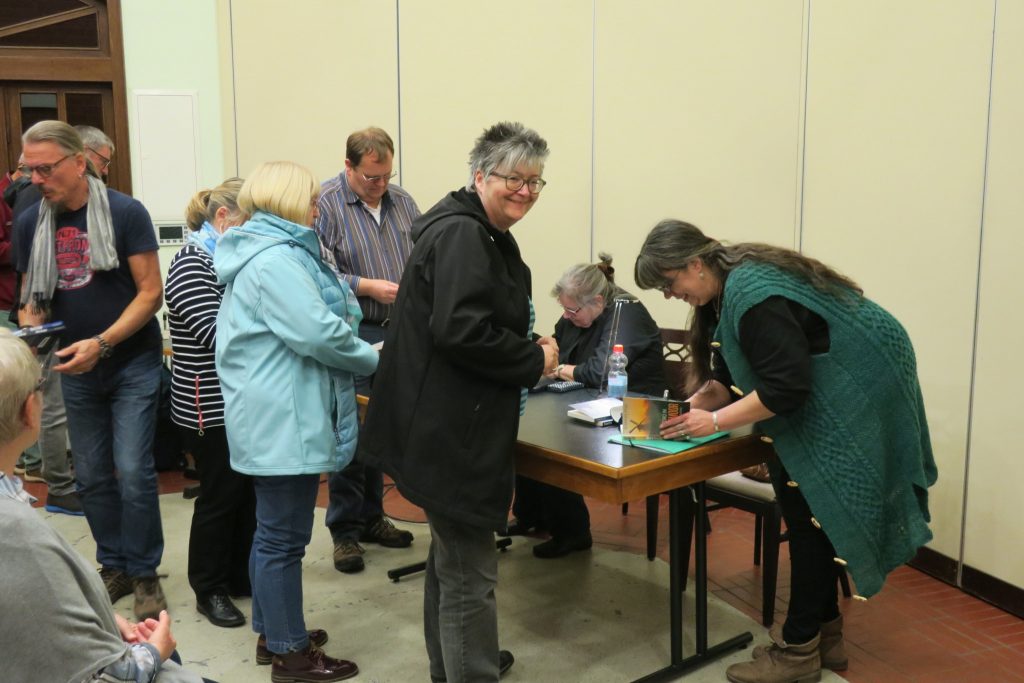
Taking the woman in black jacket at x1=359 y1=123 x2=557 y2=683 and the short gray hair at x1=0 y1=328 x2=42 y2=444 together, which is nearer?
the short gray hair at x1=0 y1=328 x2=42 y2=444

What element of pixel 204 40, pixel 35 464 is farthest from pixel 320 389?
pixel 204 40

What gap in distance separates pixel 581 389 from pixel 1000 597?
1743 mm

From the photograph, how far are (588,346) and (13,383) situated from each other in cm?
257

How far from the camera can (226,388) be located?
2.81 meters

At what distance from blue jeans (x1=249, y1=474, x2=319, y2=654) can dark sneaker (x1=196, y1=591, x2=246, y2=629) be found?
1.65 feet

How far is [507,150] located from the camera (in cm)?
238

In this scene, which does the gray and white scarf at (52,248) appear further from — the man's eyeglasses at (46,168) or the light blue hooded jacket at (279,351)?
the light blue hooded jacket at (279,351)

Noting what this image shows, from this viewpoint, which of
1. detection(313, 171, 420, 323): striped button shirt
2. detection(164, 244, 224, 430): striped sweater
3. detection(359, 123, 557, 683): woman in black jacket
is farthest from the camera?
detection(313, 171, 420, 323): striped button shirt

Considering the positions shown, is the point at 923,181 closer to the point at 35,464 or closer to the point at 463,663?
the point at 463,663

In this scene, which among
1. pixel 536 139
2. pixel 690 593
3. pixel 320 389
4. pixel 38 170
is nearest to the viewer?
pixel 536 139

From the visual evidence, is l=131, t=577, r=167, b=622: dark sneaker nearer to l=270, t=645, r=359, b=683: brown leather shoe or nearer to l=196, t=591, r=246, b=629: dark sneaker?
l=196, t=591, r=246, b=629: dark sneaker

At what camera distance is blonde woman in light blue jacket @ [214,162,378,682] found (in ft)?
8.74

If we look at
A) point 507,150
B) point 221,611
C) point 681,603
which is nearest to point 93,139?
point 221,611

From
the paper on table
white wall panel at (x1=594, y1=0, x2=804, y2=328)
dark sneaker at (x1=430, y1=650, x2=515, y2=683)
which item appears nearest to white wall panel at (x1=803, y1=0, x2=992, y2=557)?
white wall panel at (x1=594, y1=0, x2=804, y2=328)
